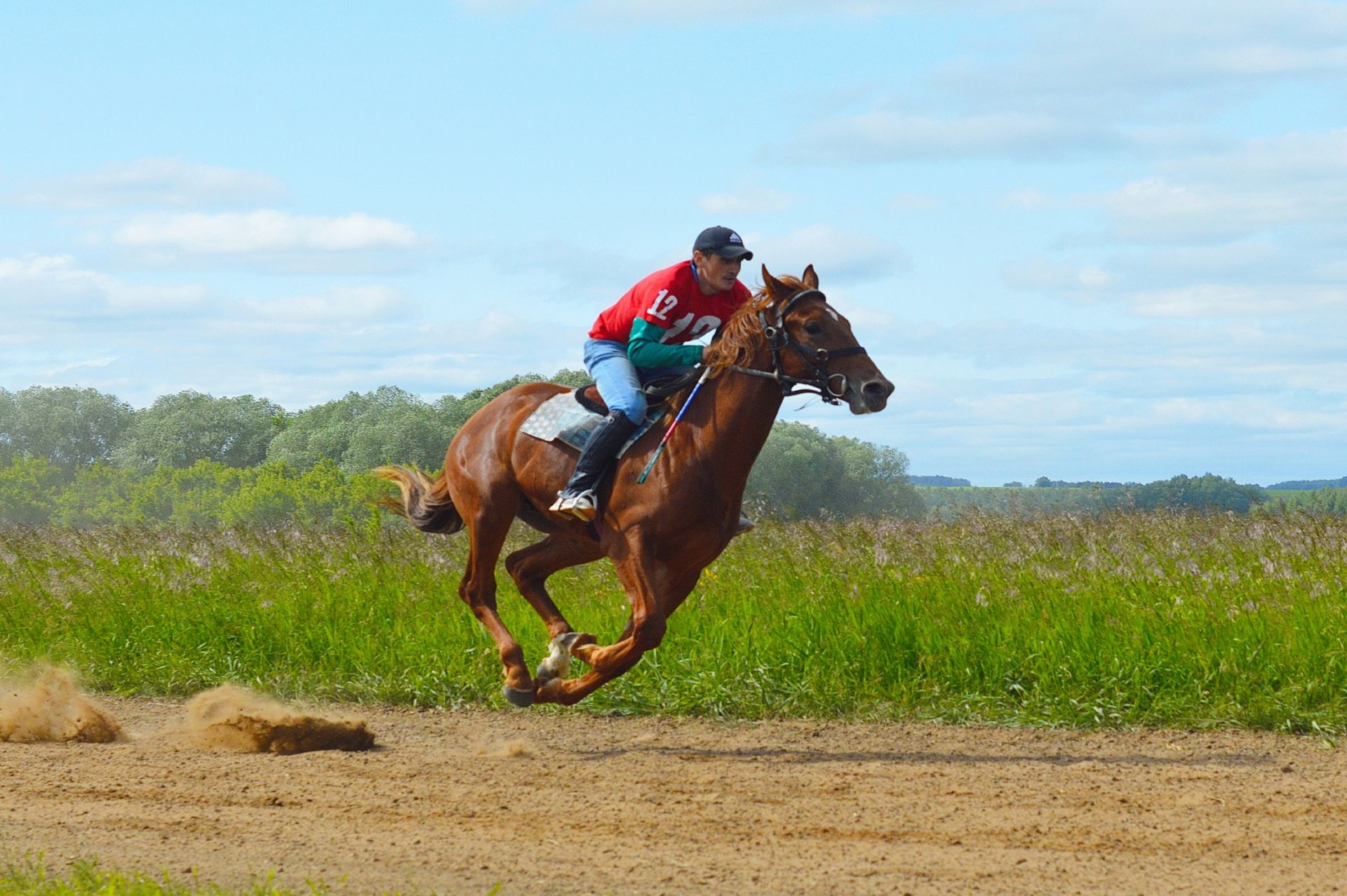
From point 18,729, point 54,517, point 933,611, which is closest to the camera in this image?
point 18,729

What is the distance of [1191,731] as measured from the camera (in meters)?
8.01

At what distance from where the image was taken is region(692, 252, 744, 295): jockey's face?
7605mm

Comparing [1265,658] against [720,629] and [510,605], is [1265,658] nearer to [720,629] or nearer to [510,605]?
[720,629]

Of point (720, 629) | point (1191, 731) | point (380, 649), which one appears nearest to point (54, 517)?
point (380, 649)

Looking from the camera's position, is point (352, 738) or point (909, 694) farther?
point (909, 694)

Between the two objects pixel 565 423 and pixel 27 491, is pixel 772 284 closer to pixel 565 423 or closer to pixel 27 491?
pixel 565 423

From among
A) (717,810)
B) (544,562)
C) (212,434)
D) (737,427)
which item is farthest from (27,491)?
(717,810)

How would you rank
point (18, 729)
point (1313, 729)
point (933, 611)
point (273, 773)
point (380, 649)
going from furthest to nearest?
point (380, 649) → point (933, 611) → point (18, 729) → point (1313, 729) → point (273, 773)

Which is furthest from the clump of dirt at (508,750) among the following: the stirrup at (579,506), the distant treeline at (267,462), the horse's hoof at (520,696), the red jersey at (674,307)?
the distant treeline at (267,462)

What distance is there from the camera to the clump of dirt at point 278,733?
7.78m

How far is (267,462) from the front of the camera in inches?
960

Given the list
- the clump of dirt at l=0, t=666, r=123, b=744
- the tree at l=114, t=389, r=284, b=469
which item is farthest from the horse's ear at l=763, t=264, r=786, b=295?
the tree at l=114, t=389, r=284, b=469

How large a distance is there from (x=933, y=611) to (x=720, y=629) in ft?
4.69

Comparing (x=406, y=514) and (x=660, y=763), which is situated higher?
(x=406, y=514)
